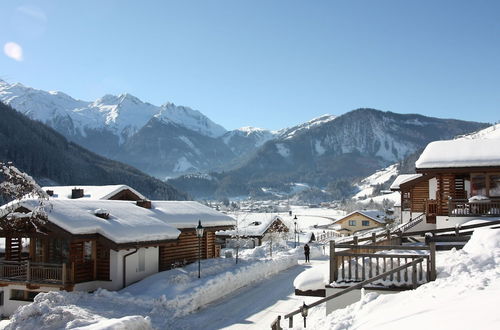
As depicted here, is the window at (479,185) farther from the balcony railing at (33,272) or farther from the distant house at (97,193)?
the distant house at (97,193)

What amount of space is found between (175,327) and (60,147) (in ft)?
580

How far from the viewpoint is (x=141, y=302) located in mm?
21000

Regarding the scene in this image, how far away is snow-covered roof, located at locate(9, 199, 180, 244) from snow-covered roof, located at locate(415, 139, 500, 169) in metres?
14.3

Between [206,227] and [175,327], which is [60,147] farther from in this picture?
[175,327]

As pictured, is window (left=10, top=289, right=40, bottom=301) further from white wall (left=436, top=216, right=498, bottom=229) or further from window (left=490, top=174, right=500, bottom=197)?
window (left=490, top=174, right=500, bottom=197)

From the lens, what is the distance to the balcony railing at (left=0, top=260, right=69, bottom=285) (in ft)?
71.8

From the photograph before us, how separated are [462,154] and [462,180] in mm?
1473

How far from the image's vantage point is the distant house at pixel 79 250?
2203 cm

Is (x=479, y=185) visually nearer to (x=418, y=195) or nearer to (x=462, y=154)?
(x=462, y=154)

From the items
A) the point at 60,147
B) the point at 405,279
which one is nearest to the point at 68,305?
the point at 405,279

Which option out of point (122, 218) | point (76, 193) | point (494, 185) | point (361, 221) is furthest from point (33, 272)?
point (361, 221)

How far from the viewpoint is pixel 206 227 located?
1294 inches

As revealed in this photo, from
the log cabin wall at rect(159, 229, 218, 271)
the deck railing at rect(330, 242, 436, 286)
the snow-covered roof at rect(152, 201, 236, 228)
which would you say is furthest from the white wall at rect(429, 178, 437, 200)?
the deck railing at rect(330, 242, 436, 286)

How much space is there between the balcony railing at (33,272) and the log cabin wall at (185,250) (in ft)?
22.2
